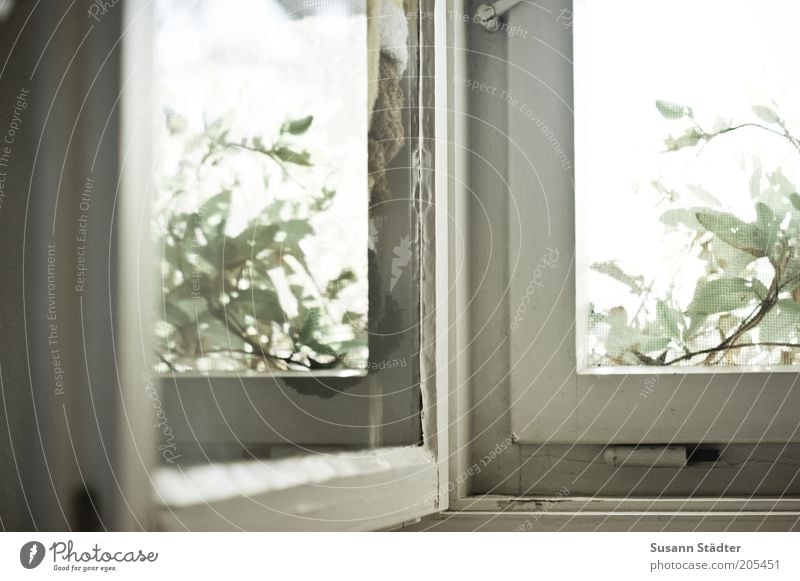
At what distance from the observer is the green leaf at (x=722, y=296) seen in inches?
19.0

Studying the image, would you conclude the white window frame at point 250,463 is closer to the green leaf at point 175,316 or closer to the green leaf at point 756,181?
the green leaf at point 175,316

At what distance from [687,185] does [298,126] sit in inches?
10.7

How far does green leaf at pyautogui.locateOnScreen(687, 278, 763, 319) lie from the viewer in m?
0.48

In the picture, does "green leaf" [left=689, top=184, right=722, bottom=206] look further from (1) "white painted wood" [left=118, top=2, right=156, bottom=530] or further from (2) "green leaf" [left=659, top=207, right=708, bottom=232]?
(1) "white painted wood" [left=118, top=2, right=156, bottom=530]

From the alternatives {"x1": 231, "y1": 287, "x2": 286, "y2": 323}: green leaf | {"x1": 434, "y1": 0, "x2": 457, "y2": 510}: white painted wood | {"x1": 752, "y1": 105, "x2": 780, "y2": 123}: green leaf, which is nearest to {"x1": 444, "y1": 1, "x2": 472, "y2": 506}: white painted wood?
{"x1": 434, "y1": 0, "x2": 457, "y2": 510}: white painted wood

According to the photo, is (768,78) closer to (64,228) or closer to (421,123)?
(421,123)

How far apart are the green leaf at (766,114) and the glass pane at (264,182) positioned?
0.91ft

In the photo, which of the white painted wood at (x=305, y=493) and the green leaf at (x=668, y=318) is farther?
the green leaf at (x=668, y=318)

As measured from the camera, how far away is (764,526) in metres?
0.44

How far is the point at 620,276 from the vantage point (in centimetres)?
49

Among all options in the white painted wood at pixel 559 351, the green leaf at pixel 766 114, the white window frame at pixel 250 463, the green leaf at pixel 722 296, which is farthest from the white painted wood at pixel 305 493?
the green leaf at pixel 766 114

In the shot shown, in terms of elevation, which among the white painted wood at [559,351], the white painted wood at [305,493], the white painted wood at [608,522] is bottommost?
the white painted wood at [608,522]

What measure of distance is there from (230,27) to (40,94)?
14 centimetres

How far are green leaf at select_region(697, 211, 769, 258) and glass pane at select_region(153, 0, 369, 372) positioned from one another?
243 millimetres
